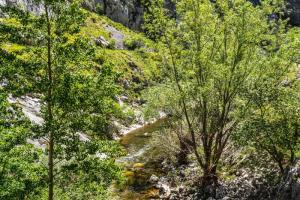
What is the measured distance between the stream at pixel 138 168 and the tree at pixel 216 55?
5.86m

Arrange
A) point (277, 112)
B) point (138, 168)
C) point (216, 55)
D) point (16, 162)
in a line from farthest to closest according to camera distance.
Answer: point (138, 168), point (216, 55), point (277, 112), point (16, 162)

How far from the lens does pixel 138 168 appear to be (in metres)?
39.6

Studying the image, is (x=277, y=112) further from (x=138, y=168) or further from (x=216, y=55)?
(x=138, y=168)

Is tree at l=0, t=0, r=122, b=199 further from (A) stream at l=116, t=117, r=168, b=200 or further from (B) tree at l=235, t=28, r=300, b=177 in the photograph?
(B) tree at l=235, t=28, r=300, b=177

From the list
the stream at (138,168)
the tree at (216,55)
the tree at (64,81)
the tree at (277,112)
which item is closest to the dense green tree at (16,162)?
the tree at (64,81)

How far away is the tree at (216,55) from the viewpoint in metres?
27.2

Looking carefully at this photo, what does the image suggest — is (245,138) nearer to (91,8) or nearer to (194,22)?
(194,22)

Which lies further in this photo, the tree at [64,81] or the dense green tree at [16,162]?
the tree at [64,81]

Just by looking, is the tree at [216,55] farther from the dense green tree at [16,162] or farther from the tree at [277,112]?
the dense green tree at [16,162]

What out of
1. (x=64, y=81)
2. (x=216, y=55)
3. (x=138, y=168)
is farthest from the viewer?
(x=138, y=168)

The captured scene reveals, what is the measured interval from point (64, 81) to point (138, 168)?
2397cm

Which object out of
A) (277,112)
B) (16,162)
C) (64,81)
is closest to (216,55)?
(277,112)

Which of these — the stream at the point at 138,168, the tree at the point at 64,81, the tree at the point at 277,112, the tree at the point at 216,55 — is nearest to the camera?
the tree at the point at 64,81

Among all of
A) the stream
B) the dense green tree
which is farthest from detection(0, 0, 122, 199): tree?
the stream
